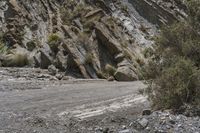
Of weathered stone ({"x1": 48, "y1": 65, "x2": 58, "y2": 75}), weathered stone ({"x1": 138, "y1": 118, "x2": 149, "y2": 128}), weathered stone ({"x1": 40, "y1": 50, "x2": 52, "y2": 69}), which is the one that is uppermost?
weathered stone ({"x1": 40, "y1": 50, "x2": 52, "y2": 69})

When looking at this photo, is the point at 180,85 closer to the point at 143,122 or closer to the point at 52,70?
the point at 143,122

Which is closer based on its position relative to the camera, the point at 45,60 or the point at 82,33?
the point at 45,60

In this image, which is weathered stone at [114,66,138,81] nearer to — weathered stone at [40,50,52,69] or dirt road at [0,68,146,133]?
weathered stone at [40,50,52,69]

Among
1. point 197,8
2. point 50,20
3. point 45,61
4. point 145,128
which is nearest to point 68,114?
point 145,128

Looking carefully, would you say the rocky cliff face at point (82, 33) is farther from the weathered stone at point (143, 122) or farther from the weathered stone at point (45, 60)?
the weathered stone at point (143, 122)

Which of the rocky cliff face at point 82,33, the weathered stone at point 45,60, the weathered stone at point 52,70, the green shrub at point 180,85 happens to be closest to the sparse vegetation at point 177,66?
the green shrub at point 180,85

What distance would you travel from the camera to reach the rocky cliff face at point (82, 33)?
3181cm

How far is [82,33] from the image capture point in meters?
34.1

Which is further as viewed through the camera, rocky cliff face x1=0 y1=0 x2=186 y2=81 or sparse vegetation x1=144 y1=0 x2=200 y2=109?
rocky cliff face x1=0 y1=0 x2=186 y2=81

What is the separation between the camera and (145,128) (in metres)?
11.5

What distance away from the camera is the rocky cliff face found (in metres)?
31.8

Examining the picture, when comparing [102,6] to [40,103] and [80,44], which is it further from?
[40,103]

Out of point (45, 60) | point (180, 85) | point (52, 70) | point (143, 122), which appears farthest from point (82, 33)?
point (143, 122)

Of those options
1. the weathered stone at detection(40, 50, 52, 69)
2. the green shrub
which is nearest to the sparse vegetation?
the green shrub
